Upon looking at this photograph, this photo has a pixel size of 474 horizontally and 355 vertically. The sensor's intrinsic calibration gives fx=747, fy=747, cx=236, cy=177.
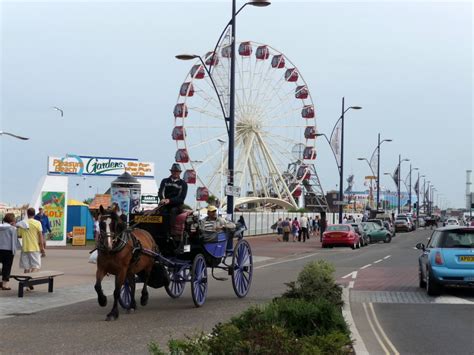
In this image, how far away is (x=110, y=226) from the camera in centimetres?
1223

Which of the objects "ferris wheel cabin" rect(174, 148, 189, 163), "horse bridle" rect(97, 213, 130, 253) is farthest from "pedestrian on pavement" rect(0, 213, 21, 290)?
"ferris wheel cabin" rect(174, 148, 189, 163)

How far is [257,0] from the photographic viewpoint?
2445 centimetres

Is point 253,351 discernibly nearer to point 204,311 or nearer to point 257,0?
point 204,311

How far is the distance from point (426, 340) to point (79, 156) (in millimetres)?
42833

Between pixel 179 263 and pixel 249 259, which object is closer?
pixel 179 263

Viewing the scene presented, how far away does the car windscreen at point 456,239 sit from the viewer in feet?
54.0

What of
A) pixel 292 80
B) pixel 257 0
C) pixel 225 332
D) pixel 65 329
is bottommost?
pixel 65 329

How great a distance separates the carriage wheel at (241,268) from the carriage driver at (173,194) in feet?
6.26

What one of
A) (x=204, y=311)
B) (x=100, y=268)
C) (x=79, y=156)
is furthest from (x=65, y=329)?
(x=79, y=156)

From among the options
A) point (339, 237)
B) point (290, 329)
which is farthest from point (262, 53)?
point (290, 329)

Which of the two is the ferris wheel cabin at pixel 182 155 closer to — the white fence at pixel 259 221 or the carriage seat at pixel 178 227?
the white fence at pixel 259 221

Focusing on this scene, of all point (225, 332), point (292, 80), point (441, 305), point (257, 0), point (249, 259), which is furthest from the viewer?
point (292, 80)

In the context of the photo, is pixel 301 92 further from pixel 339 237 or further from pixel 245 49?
pixel 339 237

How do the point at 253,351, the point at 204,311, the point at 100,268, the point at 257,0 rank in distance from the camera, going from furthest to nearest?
the point at 257,0
the point at 204,311
the point at 100,268
the point at 253,351
